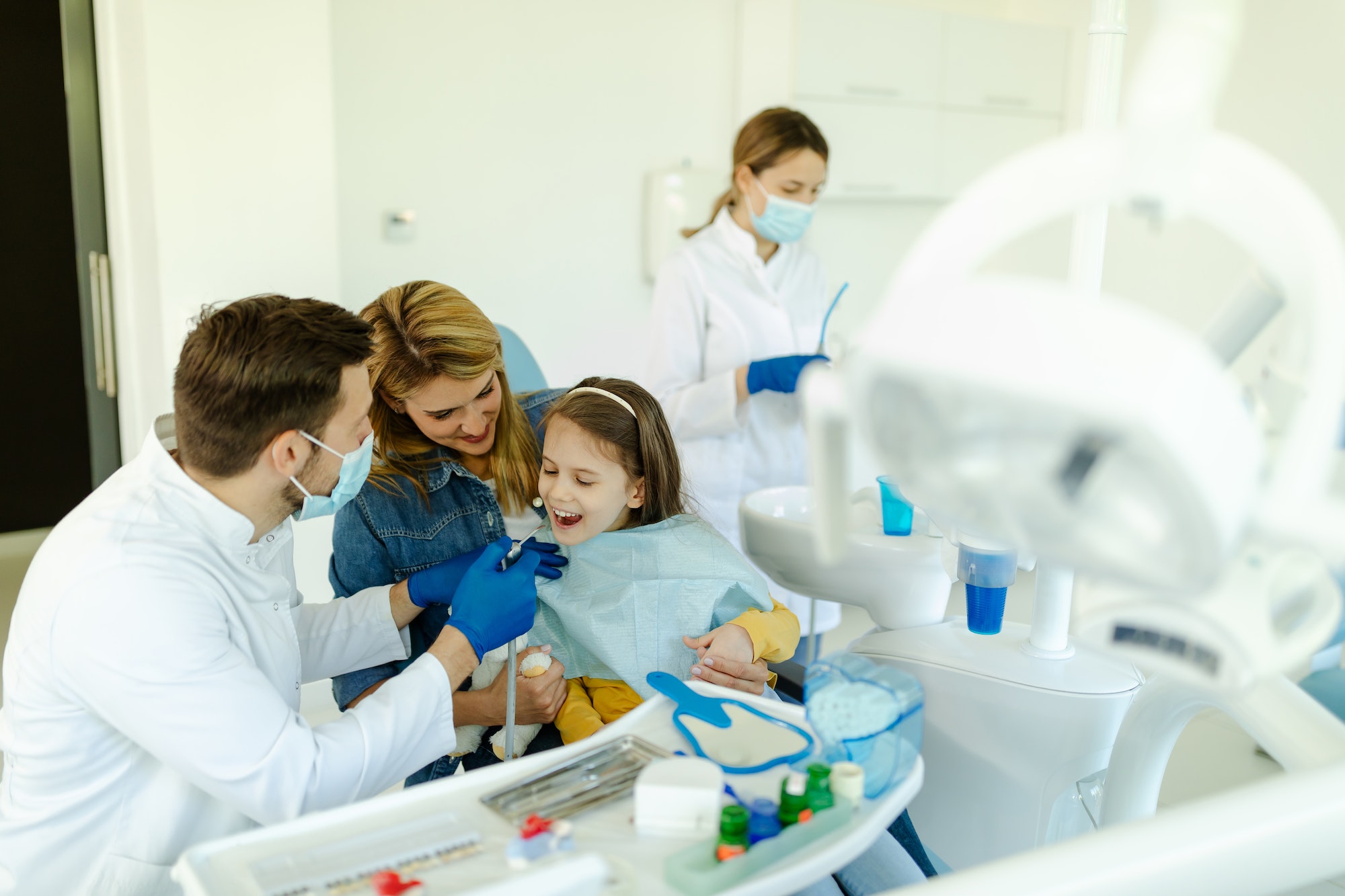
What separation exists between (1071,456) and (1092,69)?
1061mm

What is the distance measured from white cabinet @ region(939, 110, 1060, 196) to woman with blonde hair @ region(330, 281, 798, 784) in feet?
8.98

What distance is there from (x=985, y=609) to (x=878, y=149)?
8.49 feet

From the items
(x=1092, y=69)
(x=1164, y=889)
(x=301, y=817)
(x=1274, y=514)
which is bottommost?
(x=301, y=817)

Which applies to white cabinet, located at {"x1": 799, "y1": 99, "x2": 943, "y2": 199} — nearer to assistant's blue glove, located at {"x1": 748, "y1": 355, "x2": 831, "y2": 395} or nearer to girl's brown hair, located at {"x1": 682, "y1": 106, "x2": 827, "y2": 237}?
girl's brown hair, located at {"x1": 682, "y1": 106, "x2": 827, "y2": 237}

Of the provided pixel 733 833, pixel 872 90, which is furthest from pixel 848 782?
pixel 872 90

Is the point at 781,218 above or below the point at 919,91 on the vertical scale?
below

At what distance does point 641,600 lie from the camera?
68.9 inches

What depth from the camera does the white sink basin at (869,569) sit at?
5.61 feet

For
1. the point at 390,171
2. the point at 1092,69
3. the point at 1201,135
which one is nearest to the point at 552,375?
the point at 390,171

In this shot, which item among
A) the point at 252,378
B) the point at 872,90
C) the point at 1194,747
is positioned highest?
the point at 872,90

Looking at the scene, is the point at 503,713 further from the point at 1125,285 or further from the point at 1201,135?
the point at 1125,285

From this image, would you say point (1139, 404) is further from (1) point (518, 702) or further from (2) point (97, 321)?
(2) point (97, 321)

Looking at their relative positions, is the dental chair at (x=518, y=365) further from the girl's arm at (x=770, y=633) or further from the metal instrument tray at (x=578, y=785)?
the metal instrument tray at (x=578, y=785)

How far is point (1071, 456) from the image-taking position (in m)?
0.54
